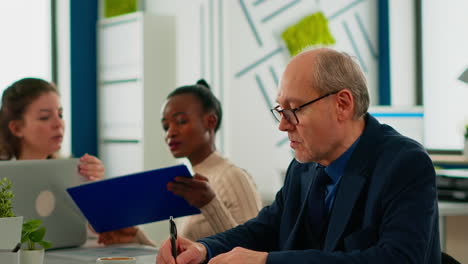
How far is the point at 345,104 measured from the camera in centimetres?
169

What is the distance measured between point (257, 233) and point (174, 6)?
3.18m

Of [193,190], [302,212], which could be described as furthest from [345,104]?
[193,190]

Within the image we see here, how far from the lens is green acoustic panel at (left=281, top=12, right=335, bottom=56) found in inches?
191

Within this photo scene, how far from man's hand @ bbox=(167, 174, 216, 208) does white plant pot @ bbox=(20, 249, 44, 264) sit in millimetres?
520

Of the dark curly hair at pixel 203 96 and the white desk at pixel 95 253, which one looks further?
the dark curly hair at pixel 203 96

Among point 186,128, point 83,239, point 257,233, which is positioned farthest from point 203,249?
point 186,128

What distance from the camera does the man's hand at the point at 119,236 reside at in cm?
239

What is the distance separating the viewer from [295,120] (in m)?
1.70

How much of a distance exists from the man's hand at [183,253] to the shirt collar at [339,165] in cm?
39

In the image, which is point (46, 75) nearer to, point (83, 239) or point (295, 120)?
point (83, 239)

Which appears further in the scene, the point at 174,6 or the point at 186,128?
the point at 174,6

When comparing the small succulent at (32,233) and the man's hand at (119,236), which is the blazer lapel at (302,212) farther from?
the man's hand at (119,236)

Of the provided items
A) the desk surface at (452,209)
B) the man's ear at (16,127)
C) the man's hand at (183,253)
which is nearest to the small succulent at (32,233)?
the man's hand at (183,253)

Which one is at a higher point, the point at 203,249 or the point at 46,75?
the point at 46,75
